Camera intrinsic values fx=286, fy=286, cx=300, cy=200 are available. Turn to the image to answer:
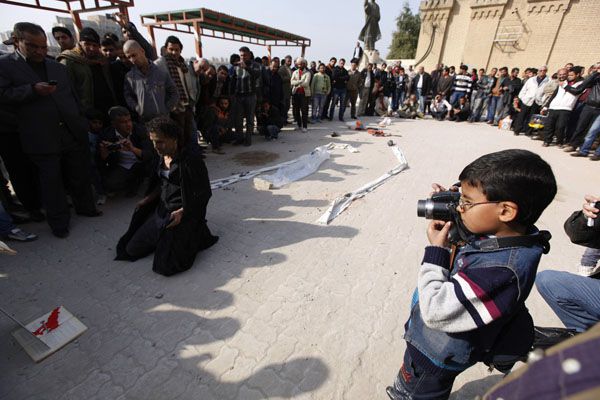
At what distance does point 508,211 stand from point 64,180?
4550 millimetres

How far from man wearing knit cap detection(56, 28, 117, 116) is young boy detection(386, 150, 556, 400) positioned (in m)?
4.61

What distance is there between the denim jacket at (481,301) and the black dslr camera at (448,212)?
9 cm

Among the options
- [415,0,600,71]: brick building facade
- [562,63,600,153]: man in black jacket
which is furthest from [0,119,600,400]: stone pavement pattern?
[415,0,600,71]: brick building facade

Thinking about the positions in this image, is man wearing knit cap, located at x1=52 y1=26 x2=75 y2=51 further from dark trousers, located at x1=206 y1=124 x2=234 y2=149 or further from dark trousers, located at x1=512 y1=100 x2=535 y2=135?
dark trousers, located at x1=512 y1=100 x2=535 y2=135

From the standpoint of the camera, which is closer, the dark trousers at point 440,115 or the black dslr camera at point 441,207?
the black dslr camera at point 441,207

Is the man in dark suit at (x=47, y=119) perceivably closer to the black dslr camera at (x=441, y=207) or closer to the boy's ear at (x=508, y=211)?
the black dslr camera at (x=441, y=207)

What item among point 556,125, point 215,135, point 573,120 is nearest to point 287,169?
point 215,135

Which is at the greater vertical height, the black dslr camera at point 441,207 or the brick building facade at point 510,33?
the brick building facade at point 510,33

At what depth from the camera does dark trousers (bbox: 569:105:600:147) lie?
6.75 m

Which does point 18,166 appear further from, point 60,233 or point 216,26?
point 216,26

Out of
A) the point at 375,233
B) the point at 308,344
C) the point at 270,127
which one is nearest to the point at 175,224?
the point at 308,344

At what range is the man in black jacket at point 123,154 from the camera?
12.5ft

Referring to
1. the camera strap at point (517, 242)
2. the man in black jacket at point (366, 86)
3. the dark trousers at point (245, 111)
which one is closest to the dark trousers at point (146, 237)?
the camera strap at point (517, 242)

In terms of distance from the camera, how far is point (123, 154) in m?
3.99
